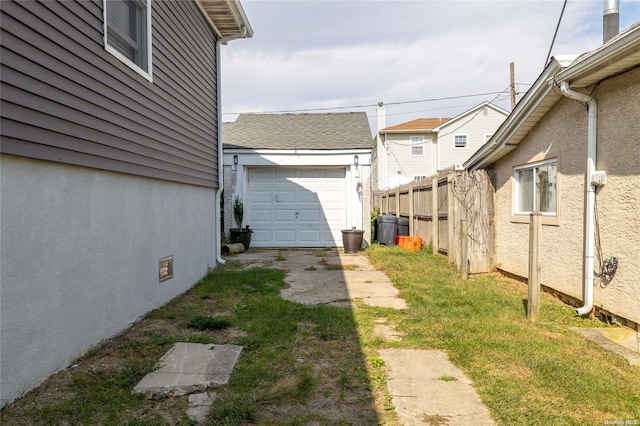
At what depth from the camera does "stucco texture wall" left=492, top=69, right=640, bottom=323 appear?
4.31m

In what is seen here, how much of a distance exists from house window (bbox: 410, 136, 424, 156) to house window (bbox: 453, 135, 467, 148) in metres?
Result: 2.06

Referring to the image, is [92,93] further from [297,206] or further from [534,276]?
[297,206]

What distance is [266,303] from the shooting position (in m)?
5.46

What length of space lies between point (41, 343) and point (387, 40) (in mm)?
13768

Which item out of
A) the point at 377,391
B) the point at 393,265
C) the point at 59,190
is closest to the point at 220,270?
the point at 393,265

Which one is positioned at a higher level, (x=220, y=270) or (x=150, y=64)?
(x=150, y=64)

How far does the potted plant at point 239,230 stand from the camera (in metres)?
11.4

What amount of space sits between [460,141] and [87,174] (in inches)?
1030

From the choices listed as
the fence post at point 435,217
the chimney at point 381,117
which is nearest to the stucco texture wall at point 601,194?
the fence post at point 435,217

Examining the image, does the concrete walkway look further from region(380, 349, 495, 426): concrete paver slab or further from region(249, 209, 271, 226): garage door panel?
region(249, 209, 271, 226): garage door panel

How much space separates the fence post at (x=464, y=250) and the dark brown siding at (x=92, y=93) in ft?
14.9

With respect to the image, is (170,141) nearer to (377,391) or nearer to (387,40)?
(377,391)

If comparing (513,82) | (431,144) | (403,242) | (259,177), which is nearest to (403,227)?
(403,242)

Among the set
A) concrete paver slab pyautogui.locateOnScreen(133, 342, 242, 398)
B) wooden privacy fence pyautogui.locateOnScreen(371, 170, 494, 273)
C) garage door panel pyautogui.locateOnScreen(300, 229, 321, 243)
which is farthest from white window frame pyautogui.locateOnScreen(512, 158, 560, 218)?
garage door panel pyautogui.locateOnScreen(300, 229, 321, 243)
